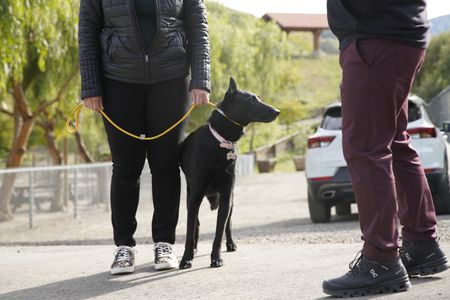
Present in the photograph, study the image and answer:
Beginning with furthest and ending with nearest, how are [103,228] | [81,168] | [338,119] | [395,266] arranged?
[81,168] → [103,228] → [338,119] → [395,266]

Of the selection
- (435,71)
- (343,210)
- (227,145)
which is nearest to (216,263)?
(227,145)

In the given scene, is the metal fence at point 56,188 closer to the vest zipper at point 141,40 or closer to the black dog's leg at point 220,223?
the black dog's leg at point 220,223

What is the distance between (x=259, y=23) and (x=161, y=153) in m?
59.5

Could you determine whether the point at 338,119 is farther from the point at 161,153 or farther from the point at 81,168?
the point at 81,168

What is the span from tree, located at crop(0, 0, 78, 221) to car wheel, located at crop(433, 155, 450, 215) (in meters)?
6.53

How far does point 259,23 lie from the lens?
64938 millimetres

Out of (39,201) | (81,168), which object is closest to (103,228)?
(39,201)

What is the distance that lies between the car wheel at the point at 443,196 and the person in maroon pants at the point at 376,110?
717 centimetres

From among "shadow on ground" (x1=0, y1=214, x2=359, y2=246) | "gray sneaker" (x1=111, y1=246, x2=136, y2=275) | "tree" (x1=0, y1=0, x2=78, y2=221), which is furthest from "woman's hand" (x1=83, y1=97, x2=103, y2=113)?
"tree" (x1=0, y1=0, x2=78, y2=221)

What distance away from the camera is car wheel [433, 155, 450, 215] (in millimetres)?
11523

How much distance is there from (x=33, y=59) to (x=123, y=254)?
17.0m

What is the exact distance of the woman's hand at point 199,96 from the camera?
617 cm

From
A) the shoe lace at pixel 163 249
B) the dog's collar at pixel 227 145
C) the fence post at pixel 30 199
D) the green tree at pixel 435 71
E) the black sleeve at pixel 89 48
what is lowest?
the green tree at pixel 435 71

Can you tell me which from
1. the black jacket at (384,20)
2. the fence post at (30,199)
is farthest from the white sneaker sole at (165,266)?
the fence post at (30,199)
